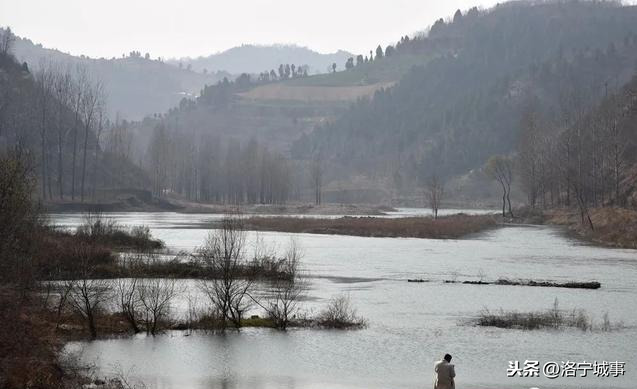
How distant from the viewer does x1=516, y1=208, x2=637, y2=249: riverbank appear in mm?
88562

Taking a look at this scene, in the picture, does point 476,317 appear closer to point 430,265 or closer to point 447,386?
point 447,386

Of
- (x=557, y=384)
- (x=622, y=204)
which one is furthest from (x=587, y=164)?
(x=557, y=384)

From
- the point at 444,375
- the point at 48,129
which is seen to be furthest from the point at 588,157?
the point at 444,375

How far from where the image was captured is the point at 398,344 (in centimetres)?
3681

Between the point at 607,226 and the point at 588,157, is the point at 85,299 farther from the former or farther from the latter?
the point at 588,157

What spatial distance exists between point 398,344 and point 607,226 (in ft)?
222

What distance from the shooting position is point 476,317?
43.6 meters

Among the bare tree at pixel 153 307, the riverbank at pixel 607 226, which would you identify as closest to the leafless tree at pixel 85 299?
the bare tree at pixel 153 307

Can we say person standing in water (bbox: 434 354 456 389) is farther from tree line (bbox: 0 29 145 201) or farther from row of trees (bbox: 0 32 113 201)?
tree line (bbox: 0 29 145 201)

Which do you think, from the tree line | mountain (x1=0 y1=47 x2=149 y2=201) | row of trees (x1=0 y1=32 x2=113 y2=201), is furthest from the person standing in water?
the tree line

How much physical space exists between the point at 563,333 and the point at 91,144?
159901mm

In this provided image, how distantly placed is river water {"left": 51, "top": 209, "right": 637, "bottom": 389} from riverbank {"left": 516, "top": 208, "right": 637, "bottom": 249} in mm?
26705

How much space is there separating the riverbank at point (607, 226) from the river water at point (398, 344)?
26.7 metres

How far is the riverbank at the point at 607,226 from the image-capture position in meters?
88.6
